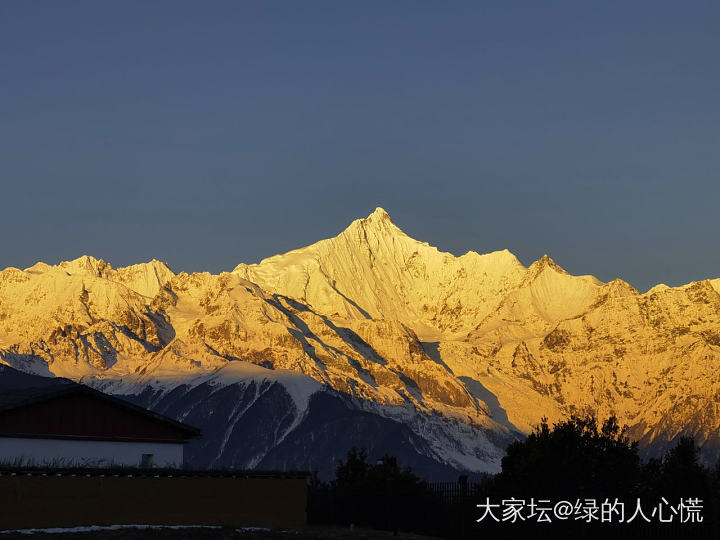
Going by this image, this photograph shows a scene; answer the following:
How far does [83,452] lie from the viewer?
63969 mm

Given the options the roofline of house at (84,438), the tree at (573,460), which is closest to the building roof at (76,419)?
the roofline of house at (84,438)

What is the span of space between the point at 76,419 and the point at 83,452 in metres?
1.65

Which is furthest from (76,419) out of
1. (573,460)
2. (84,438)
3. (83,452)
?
(573,460)

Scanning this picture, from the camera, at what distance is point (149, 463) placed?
65.9 m

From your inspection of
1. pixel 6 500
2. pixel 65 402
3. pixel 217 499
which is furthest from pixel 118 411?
pixel 6 500

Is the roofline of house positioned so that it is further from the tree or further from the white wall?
the tree

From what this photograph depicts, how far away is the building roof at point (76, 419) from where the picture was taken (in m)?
62.0

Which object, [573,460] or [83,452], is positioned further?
[573,460]

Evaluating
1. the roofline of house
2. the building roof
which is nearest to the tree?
the roofline of house

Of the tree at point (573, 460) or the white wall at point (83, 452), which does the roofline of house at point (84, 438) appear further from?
the tree at point (573, 460)

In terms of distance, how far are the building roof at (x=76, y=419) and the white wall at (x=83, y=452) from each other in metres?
0.34

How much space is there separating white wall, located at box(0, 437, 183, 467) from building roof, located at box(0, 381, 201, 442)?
0.34m

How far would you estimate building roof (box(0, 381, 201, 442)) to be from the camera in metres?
62.0

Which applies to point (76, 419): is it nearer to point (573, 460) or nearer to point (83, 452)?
point (83, 452)
